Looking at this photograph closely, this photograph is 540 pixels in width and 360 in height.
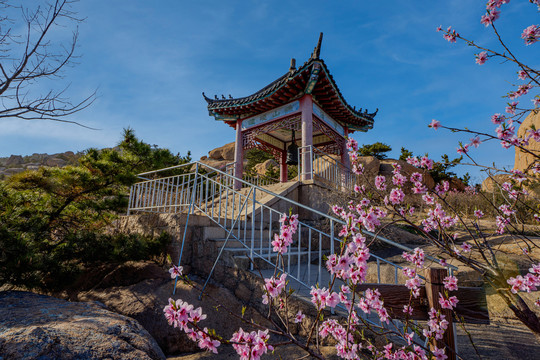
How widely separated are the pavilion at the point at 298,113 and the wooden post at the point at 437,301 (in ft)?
17.3

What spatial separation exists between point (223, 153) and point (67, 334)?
23368 millimetres

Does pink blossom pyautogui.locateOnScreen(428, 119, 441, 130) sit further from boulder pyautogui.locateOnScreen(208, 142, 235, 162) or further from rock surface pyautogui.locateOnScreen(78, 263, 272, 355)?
boulder pyautogui.locateOnScreen(208, 142, 235, 162)

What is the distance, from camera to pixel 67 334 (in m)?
2.24

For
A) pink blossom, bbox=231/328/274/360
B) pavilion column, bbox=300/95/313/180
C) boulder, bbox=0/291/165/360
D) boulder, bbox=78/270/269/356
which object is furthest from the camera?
pavilion column, bbox=300/95/313/180

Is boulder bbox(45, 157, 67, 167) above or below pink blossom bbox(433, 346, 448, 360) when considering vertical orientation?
above

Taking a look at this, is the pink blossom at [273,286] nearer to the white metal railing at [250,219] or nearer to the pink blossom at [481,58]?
the white metal railing at [250,219]

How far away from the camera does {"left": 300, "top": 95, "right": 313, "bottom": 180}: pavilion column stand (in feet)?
23.1

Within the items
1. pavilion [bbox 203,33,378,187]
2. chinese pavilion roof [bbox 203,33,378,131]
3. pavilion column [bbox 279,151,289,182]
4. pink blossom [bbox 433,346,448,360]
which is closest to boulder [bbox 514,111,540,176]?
pink blossom [bbox 433,346,448,360]

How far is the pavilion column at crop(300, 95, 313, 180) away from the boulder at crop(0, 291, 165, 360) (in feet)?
16.8

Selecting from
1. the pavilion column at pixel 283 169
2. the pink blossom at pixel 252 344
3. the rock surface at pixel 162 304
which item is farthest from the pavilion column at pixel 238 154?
the pink blossom at pixel 252 344

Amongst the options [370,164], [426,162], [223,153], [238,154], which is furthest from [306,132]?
[223,153]

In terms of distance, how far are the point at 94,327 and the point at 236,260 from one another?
1680 mm

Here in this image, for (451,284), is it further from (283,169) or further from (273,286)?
(283,169)

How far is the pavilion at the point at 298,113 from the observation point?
23.2 feet
